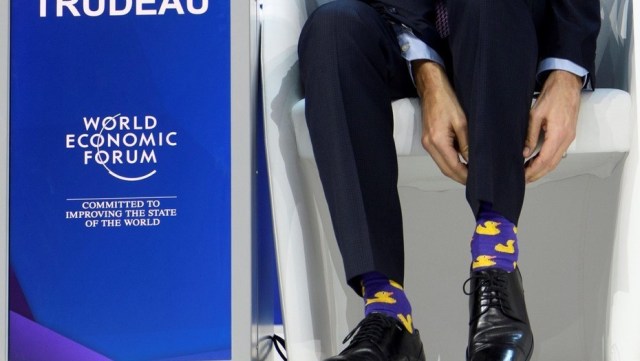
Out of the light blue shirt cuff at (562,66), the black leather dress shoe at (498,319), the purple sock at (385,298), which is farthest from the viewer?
the light blue shirt cuff at (562,66)

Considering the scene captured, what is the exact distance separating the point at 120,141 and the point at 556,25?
28.1 inches

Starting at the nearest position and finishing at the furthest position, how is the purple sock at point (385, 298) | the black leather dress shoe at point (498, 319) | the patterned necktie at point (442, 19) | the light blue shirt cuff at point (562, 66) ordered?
the black leather dress shoe at point (498, 319) < the purple sock at point (385, 298) < the light blue shirt cuff at point (562, 66) < the patterned necktie at point (442, 19)

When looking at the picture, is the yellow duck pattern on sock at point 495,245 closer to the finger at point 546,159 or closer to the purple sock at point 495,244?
the purple sock at point 495,244

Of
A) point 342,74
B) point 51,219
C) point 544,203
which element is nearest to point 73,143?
point 51,219

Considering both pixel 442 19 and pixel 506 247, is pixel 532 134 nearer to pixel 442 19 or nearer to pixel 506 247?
pixel 506 247

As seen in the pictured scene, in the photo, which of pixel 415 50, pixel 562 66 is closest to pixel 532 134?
pixel 562 66

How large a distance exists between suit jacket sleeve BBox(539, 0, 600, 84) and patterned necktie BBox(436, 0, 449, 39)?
162 millimetres

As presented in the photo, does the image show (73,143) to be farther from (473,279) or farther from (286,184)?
(473,279)

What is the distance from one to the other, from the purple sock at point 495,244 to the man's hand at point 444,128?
112mm

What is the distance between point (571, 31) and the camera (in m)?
1.44

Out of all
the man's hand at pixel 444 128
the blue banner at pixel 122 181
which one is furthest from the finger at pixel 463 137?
the blue banner at pixel 122 181

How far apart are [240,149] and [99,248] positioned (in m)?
0.28

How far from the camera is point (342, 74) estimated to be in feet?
4.61

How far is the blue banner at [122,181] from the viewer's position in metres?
1.52
